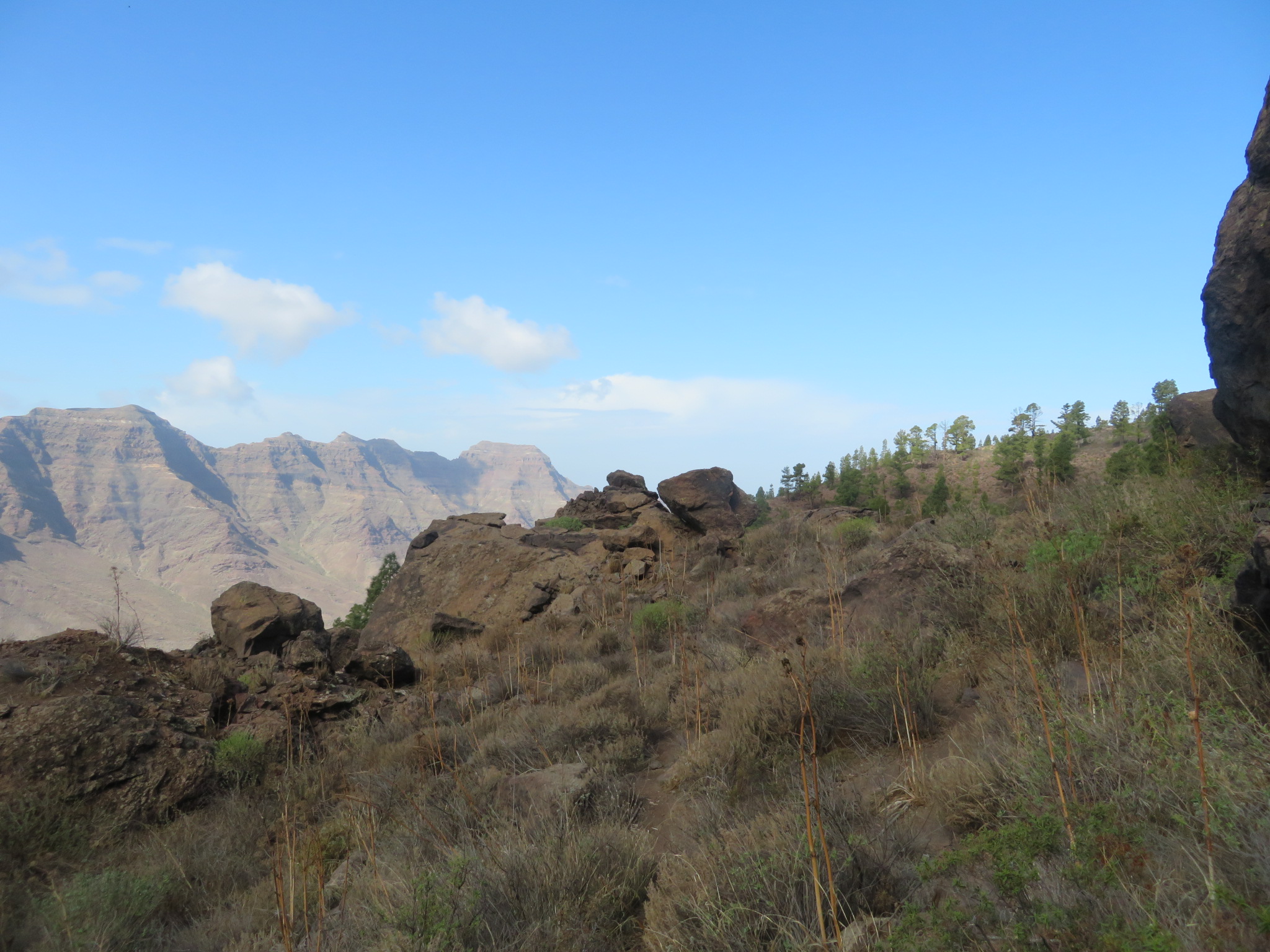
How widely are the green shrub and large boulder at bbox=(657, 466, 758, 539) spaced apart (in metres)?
2.33

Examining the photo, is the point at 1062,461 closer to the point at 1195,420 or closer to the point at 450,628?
the point at 1195,420

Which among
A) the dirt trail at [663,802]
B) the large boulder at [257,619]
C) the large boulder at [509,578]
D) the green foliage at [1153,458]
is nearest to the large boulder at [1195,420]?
the green foliage at [1153,458]

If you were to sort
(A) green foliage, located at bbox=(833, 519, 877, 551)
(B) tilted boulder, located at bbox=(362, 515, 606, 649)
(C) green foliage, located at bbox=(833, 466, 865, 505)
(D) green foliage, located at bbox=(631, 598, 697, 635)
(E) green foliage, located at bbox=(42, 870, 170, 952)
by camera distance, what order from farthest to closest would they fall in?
(C) green foliage, located at bbox=(833, 466, 865, 505) → (B) tilted boulder, located at bbox=(362, 515, 606, 649) → (A) green foliage, located at bbox=(833, 519, 877, 551) → (D) green foliage, located at bbox=(631, 598, 697, 635) → (E) green foliage, located at bbox=(42, 870, 170, 952)

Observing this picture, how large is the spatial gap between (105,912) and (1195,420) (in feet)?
40.1

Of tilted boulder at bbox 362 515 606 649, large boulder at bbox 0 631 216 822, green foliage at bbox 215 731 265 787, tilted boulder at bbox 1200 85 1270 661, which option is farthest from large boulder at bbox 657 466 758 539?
large boulder at bbox 0 631 216 822

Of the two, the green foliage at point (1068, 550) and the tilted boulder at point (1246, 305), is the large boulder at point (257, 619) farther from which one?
the tilted boulder at point (1246, 305)

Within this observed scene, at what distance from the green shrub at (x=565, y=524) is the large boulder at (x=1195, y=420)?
11.8 metres

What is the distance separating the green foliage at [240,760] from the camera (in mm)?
5301

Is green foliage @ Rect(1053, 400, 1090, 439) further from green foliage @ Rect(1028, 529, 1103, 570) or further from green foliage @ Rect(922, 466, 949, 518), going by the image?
green foliage @ Rect(1028, 529, 1103, 570)

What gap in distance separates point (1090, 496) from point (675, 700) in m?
5.21

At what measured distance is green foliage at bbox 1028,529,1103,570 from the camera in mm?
4711

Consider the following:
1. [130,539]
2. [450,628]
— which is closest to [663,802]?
[450,628]

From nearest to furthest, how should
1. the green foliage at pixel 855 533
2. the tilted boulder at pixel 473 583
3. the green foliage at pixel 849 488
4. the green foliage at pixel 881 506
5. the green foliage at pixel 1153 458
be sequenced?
the green foliage at pixel 1153 458 < the green foliage at pixel 855 533 < the tilted boulder at pixel 473 583 < the green foliage at pixel 881 506 < the green foliage at pixel 849 488

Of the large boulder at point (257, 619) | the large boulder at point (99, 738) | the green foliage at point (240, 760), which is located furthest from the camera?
the large boulder at point (257, 619)
